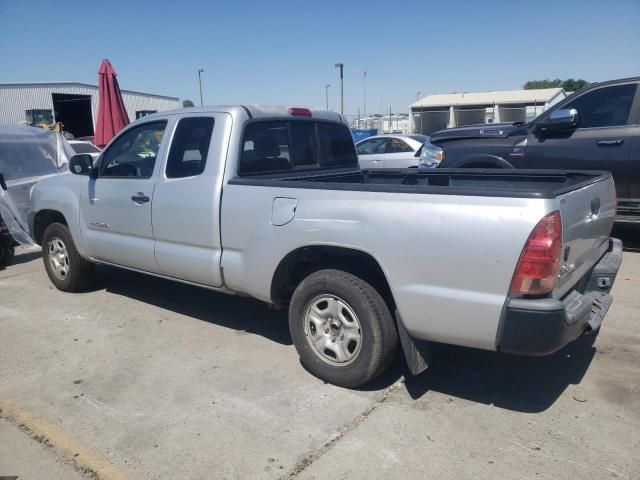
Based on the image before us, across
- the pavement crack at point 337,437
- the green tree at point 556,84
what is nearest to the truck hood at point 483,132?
the pavement crack at point 337,437

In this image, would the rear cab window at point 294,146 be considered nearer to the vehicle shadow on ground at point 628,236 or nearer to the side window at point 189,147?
the side window at point 189,147

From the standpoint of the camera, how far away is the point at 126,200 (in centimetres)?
471

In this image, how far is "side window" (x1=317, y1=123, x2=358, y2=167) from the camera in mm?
4875

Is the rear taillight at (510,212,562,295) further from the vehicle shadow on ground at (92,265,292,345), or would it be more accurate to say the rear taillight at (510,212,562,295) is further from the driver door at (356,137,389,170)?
the driver door at (356,137,389,170)

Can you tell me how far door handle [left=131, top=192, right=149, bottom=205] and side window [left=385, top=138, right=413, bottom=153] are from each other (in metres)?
8.80

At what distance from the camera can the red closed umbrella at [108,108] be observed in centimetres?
1232

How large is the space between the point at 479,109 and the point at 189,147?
37062mm

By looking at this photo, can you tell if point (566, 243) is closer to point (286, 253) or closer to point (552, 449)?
point (552, 449)

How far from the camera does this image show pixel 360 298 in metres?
3.24

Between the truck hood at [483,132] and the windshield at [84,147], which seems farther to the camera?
the windshield at [84,147]

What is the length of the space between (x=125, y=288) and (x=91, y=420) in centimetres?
284

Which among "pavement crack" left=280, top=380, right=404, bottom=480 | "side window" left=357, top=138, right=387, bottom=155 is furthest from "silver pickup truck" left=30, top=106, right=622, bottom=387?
"side window" left=357, top=138, right=387, bottom=155

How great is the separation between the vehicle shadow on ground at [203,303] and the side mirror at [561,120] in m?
4.12

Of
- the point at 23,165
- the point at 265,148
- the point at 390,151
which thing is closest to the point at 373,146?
the point at 390,151
